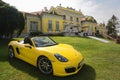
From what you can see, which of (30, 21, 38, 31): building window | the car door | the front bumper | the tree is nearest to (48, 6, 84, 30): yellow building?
(30, 21, 38, 31): building window

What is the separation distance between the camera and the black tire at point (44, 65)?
6280mm

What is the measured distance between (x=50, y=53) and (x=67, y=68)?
886mm

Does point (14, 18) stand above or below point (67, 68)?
above

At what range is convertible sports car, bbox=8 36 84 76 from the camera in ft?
19.6

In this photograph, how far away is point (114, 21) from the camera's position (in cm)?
6619

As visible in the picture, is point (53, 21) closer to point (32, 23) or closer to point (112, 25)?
point (32, 23)

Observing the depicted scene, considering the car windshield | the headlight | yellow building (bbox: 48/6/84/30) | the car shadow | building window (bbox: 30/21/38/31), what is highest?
yellow building (bbox: 48/6/84/30)

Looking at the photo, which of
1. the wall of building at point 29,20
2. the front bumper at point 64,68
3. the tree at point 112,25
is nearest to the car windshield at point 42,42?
the front bumper at point 64,68

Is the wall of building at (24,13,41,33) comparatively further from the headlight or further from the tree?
the tree

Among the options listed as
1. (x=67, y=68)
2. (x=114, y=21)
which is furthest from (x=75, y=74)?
(x=114, y=21)

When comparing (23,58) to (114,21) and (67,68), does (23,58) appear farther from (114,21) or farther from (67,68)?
(114,21)

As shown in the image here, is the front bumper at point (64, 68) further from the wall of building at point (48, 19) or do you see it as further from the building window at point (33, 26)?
the wall of building at point (48, 19)

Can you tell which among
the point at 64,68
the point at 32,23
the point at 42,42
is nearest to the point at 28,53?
the point at 42,42

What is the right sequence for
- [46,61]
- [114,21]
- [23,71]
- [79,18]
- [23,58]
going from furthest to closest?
[114,21], [79,18], [23,58], [23,71], [46,61]
